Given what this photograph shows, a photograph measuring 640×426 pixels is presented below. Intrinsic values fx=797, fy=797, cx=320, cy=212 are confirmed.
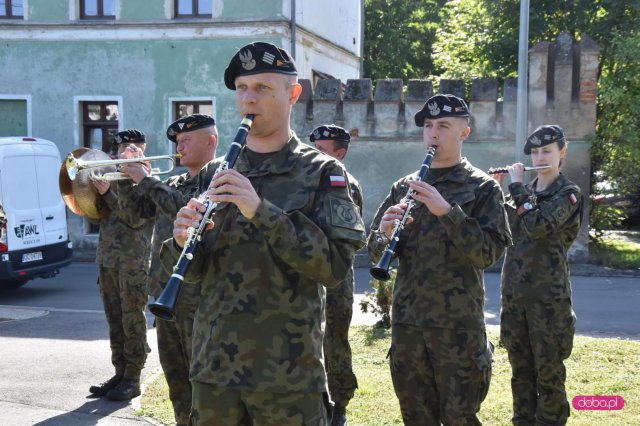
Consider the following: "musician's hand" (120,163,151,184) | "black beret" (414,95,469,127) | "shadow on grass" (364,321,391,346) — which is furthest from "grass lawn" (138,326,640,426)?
"black beret" (414,95,469,127)

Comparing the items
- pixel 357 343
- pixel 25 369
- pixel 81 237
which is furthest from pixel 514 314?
pixel 81 237

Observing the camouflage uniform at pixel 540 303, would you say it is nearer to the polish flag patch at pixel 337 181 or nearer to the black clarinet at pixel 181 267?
the polish flag patch at pixel 337 181

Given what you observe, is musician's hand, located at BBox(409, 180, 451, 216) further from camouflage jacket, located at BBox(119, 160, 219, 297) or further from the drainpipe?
the drainpipe

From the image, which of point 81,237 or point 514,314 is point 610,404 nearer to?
point 514,314

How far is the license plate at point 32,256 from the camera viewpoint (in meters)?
12.3

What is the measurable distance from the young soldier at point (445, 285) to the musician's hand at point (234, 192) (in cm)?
146

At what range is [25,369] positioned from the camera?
780cm

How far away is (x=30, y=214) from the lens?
1265 centimetres

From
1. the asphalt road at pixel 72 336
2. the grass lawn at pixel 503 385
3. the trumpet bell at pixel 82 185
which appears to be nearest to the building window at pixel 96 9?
the asphalt road at pixel 72 336

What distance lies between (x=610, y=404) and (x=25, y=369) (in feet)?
17.7

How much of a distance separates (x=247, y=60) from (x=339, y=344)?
310 centimetres

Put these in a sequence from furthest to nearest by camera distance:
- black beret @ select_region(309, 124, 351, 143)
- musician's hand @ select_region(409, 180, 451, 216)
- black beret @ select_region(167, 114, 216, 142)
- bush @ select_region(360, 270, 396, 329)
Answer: bush @ select_region(360, 270, 396, 329) → black beret @ select_region(309, 124, 351, 143) → black beret @ select_region(167, 114, 216, 142) → musician's hand @ select_region(409, 180, 451, 216)

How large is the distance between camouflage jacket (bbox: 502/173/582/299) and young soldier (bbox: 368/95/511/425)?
926 millimetres

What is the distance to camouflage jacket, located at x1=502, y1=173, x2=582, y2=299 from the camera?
5.22 m
